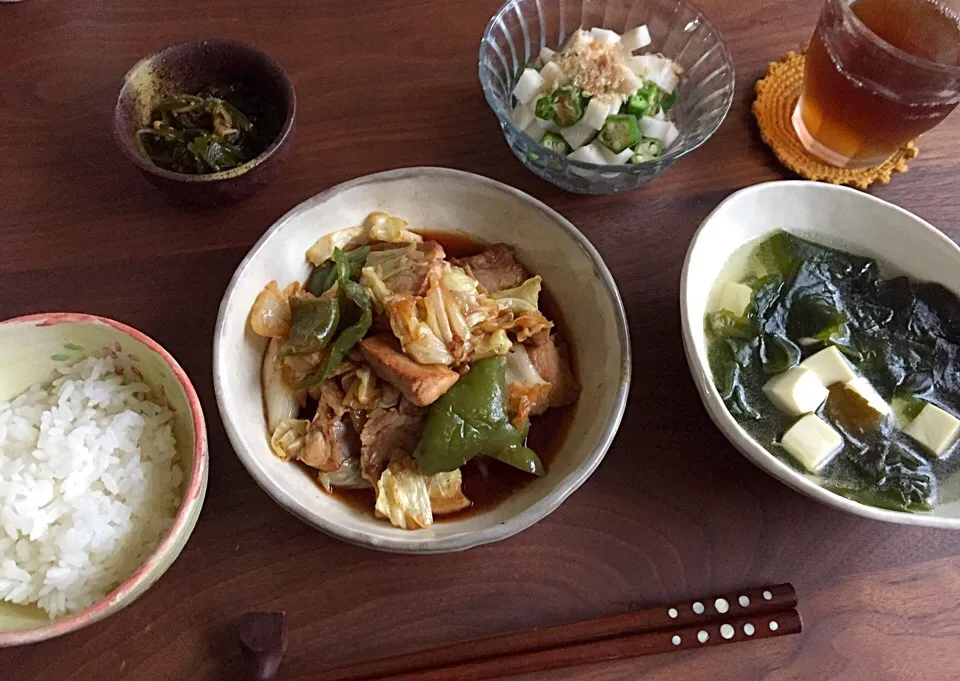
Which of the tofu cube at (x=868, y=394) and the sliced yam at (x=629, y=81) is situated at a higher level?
the sliced yam at (x=629, y=81)

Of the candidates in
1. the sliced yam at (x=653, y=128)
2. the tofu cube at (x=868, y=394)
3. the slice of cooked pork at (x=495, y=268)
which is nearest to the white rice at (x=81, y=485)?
the slice of cooked pork at (x=495, y=268)

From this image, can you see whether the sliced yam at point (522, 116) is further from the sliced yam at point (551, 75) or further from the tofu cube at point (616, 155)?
the tofu cube at point (616, 155)

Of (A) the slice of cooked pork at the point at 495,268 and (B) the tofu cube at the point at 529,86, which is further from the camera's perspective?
(B) the tofu cube at the point at 529,86

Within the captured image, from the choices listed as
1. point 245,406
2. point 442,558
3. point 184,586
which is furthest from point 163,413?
point 442,558

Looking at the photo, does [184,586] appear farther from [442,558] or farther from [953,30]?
[953,30]

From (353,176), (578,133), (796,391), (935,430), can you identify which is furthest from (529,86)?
(935,430)

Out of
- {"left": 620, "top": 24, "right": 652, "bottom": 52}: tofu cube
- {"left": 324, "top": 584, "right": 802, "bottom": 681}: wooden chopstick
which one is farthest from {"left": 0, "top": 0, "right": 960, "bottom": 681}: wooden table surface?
{"left": 620, "top": 24, "right": 652, "bottom": 52}: tofu cube

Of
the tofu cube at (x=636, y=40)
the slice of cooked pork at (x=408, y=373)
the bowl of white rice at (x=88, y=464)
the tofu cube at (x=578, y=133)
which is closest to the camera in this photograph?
the bowl of white rice at (x=88, y=464)
